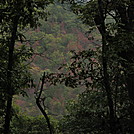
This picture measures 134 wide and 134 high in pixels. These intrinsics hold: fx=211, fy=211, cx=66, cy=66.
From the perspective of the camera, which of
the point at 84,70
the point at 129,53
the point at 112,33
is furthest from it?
the point at 129,53

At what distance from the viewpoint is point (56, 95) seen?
23.2m

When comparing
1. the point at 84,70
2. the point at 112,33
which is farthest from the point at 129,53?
the point at 84,70

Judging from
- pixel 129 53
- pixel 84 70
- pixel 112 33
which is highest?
pixel 112 33

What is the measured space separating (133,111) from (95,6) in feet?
5.74

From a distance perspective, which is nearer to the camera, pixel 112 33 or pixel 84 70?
pixel 84 70

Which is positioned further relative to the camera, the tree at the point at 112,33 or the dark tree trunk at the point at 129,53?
the dark tree trunk at the point at 129,53

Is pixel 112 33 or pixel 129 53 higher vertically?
pixel 112 33

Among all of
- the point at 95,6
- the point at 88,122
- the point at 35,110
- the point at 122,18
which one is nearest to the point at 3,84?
the point at 88,122

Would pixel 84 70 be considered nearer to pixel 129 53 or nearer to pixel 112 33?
pixel 112 33

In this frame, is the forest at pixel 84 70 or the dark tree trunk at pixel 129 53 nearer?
the forest at pixel 84 70

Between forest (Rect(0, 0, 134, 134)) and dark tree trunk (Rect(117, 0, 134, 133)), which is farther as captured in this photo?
dark tree trunk (Rect(117, 0, 134, 133))

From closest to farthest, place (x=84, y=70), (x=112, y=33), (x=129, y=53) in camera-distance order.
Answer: (x=84, y=70) → (x=112, y=33) → (x=129, y=53)

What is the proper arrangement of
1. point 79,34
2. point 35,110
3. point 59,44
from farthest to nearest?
point 79,34 < point 59,44 < point 35,110

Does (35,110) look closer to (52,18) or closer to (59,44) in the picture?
(59,44)
